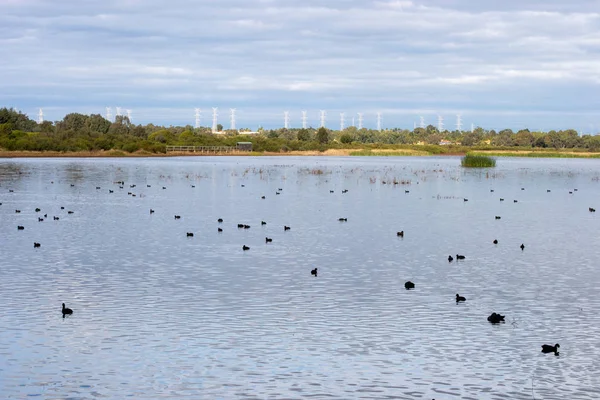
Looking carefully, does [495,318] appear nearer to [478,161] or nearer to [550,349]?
[550,349]

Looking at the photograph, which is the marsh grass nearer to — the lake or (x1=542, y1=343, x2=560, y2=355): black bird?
the lake

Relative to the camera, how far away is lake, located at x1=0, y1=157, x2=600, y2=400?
17719mm

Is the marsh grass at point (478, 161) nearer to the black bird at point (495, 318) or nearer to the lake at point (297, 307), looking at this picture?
the lake at point (297, 307)

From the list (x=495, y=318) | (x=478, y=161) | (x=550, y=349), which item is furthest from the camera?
(x=478, y=161)

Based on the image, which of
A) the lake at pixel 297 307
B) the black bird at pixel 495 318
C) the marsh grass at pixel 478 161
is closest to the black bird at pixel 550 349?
the lake at pixel 297 307

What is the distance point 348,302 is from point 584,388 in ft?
30.9

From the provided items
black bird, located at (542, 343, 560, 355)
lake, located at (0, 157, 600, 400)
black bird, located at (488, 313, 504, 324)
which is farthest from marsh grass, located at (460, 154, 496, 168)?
black bird, located at (542, 343, 560, 355)

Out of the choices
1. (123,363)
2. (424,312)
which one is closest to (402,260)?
(424,312)

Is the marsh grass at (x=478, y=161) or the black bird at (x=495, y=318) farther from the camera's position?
the marsh grass at (x=478, y=161)

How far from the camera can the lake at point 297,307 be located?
17.7 metres

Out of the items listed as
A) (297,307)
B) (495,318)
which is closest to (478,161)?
(297,307)

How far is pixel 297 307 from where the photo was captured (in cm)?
2489

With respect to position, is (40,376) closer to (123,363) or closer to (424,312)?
(123,363)

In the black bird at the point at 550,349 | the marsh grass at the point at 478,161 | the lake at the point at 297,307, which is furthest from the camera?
the marsh grass at the point at 478,161
